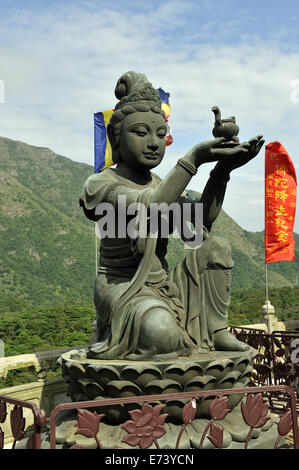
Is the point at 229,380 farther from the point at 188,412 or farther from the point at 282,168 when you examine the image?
the point at 282,168

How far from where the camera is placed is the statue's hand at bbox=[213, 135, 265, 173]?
363 centimetres

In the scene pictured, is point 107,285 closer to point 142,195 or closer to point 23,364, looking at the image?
point 142,195

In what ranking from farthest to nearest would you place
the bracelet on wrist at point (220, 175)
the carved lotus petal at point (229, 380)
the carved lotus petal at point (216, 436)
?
the bracelet on wrist at point (220, 175)
the carved lotus petal at point (229, 380)
the carved lotus petal at point (216, 436)

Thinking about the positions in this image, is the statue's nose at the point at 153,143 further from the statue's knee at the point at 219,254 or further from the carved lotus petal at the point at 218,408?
the carved lotus petal at the point at 218,408

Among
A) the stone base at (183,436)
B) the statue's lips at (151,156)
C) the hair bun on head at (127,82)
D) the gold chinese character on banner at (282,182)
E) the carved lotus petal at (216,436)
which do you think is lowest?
the stone base at (183,436)

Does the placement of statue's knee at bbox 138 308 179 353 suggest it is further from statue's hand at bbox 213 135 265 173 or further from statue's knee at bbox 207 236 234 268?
statue's hand at bbox 213 135 265 173

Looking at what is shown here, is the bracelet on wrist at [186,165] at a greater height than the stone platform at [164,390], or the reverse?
the bracelet on wrist at [186,165]

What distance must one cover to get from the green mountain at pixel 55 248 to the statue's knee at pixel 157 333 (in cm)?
2017

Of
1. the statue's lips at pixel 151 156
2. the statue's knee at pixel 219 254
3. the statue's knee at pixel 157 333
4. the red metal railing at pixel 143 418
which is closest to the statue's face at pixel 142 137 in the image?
the statue's lips at pixel 151 156

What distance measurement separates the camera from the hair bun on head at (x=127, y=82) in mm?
4309

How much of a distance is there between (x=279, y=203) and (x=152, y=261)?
5.81 meters

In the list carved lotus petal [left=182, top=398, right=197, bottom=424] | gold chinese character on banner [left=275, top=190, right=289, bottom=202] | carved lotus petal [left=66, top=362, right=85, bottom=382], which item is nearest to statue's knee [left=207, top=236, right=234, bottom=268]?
carved lotus petal [left=66, top=362, right=85, bottom=382]

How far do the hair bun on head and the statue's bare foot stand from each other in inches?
94.3
